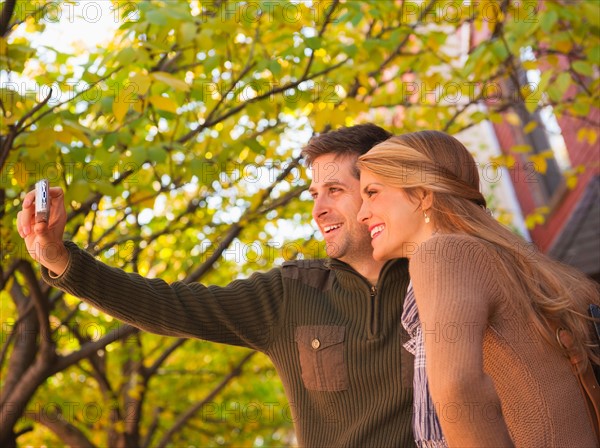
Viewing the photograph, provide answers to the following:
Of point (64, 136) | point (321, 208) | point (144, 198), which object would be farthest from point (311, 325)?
point (144, 198)

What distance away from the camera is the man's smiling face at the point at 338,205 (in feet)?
11.7

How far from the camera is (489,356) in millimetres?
2240

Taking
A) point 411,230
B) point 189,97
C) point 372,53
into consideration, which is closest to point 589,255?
point 372,53

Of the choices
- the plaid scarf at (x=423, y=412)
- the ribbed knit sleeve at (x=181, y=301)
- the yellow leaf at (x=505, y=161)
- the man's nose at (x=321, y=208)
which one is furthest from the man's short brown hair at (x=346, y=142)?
the yellow leaf at (x=505, y=161)

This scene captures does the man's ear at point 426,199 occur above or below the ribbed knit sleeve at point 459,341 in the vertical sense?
above

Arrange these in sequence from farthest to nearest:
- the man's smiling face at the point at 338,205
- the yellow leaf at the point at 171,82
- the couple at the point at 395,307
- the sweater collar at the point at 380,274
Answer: the yellow leaf at the point at 171,82
the man's smiling face at the point at 338,205
the sweater collar at the point at 380,274
the couple at the point at 395,307

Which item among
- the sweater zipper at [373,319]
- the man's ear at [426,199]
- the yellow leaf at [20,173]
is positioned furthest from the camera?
the yellow leaf at [20,173]

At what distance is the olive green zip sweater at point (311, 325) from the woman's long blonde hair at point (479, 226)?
760mm

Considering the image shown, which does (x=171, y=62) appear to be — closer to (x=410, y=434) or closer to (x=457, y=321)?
(x=410, y=434)

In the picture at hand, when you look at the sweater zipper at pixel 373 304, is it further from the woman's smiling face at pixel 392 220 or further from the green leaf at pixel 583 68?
the green leaf at pixel 583 68

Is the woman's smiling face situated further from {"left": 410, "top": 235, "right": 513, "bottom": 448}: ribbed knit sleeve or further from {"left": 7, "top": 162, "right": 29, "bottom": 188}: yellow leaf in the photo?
{"left": 7, "top": 162, "right": 29, "bottom": 188}: yellow leaf

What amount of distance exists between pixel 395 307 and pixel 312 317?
338mm

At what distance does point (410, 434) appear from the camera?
302cm

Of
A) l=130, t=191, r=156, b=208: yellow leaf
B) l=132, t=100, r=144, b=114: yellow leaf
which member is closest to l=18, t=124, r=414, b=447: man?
l=132, t=100, r=144, b=114: yellow leaf
